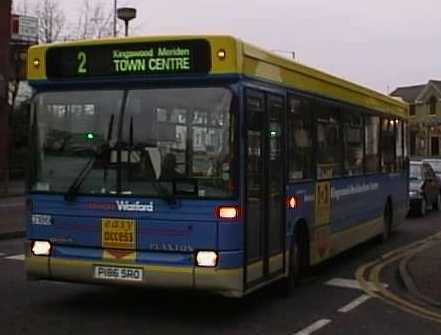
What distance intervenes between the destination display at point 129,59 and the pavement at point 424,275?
4364 mm

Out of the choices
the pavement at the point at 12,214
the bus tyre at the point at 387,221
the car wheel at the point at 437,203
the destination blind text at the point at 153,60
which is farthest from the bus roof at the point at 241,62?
the car wheel at the point at 437,203

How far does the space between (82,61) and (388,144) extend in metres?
9.30

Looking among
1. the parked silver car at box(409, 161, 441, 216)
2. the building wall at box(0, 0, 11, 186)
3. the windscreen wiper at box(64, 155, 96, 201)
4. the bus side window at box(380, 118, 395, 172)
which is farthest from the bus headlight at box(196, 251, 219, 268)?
the building wall at box(0, 0, 11, 186)

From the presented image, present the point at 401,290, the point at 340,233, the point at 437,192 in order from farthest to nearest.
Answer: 1. the point at 437,192
2. the point at 340,233
3. the point at 401,290

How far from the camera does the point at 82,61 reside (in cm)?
944

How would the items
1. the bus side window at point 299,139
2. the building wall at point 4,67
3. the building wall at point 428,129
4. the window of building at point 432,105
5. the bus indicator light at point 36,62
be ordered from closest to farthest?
the bus indicator light at point 36,62 < the bus side window at point 299,139 < the building wall at point 4,67 < the building wall at point 428,129 < the window of building at point 432,105

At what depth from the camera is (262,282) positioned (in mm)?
9602

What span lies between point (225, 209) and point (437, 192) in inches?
837

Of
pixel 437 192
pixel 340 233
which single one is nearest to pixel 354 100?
pixel 340 233

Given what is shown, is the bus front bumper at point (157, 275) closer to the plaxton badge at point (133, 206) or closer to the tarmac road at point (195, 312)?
the tarmac road at point (195, 312)

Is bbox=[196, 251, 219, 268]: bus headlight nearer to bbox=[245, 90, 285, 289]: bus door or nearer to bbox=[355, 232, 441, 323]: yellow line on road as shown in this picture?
bbox=[245, 90, 285, 289]: bus door

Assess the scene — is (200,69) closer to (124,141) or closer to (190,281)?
(124,141)

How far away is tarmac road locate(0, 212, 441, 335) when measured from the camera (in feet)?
28.8

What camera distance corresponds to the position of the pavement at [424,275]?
11.2 meters
